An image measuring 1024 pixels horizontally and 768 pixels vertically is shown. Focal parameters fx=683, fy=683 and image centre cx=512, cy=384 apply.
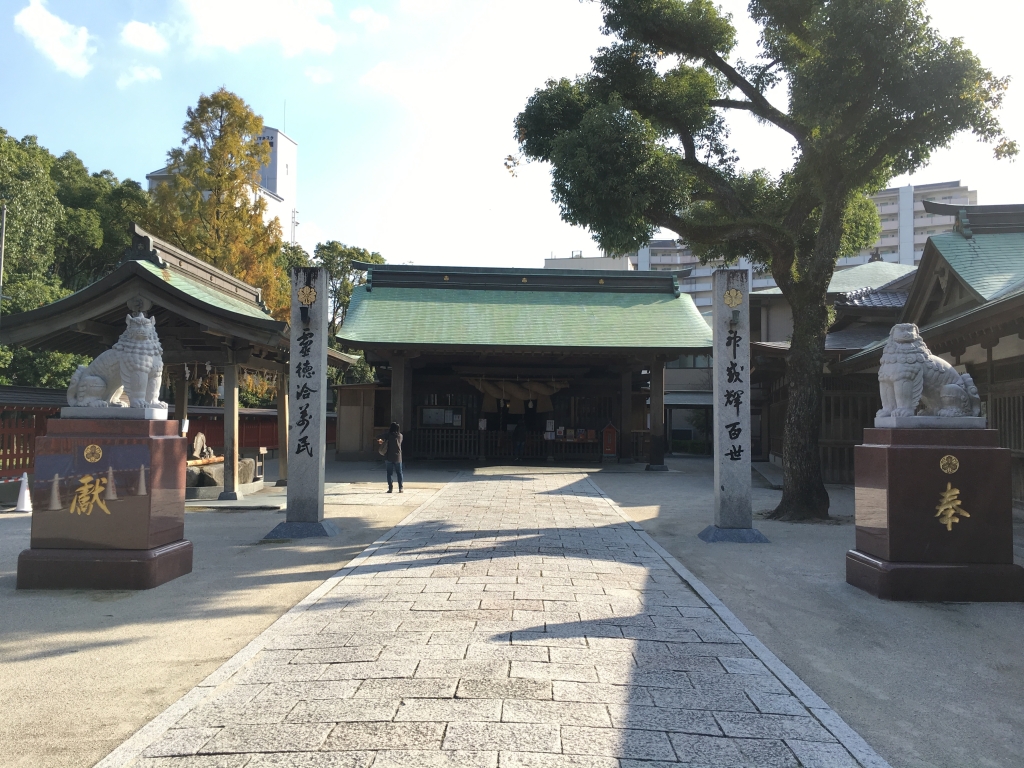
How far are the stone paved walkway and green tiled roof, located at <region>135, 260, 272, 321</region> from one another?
751 cm

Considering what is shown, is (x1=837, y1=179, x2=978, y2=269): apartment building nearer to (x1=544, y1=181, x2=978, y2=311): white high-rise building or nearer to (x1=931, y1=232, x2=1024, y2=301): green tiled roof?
(x1=544, y1=181, x2=978, y2=311): white high-rise building

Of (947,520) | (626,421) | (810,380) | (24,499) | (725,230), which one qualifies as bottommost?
(24,499)

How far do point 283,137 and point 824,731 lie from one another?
5792 centimetres

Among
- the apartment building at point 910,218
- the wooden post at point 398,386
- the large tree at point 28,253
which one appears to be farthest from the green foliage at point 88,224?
the apartment building at point 910,218

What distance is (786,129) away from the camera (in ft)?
40.2

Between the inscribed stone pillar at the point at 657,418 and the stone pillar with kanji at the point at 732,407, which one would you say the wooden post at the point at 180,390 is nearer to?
the stone pillar with kanji at the point at 732,407

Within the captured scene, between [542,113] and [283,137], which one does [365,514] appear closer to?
[542,113]

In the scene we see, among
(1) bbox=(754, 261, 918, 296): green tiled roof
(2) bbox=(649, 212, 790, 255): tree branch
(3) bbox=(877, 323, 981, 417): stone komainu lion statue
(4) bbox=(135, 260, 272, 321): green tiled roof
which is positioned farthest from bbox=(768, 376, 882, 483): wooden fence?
(4) bbox=(135, 260, 272, 321): green tiled roof

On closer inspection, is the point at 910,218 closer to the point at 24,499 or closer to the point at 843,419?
the point at 843,419

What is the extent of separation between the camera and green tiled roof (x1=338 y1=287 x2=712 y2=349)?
19.9 metres

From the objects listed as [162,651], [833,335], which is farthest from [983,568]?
[833,335]

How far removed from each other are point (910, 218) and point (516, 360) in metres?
56.9

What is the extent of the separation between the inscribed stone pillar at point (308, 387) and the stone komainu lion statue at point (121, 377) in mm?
2938

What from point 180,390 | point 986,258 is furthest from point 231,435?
point 986,258
